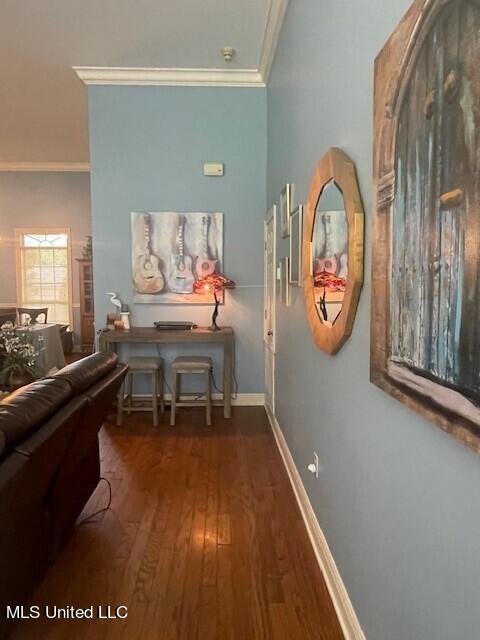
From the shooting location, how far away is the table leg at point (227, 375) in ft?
14.5

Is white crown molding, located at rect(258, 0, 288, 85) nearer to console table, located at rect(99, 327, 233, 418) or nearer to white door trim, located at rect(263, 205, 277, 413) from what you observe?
white door trim, located at rect(263, 205, 277, 413)

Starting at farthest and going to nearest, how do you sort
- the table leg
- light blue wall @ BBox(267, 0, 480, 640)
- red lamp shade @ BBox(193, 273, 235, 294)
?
red lamp shade @ BBox(193, 273, 235, 294) → the table leg → light blue wall @ BBox(267, 0, 480, 640)

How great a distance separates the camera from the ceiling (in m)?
3.50

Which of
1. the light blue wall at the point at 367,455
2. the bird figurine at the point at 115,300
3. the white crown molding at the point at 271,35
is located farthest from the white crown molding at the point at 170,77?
the bird figurine at the point at 115,300

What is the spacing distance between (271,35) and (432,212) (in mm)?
3366

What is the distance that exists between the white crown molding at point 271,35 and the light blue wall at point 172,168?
1.27 feet

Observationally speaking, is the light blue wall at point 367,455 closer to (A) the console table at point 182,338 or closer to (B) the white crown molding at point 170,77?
(A) the console table at point 182,338

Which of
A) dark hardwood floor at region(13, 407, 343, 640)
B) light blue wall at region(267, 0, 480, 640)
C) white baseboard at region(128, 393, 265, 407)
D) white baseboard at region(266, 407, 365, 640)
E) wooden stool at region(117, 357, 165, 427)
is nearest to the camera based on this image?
light blue wall at region(267, 0, 480, 640)

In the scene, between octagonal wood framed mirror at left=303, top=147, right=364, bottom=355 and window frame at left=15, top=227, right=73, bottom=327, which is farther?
window frame at left=15, top=227, right=73, bottom=327

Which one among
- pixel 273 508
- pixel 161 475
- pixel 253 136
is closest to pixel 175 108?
pixel 253 136

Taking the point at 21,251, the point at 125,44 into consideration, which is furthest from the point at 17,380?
the point at 21,251

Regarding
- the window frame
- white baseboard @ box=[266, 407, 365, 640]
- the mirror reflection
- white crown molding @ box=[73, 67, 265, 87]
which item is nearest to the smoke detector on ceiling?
white crown molding @ box=[73, 67, 265, 87]

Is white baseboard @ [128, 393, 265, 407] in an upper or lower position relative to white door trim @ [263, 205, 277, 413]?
lower

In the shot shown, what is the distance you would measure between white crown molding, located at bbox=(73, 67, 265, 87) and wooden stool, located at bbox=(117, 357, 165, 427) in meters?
2.78
